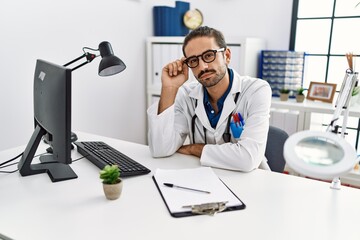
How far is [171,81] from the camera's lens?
5.82 feet

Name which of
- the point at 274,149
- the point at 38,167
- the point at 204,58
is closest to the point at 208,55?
the point at 204,58

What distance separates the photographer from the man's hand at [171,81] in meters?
1.71

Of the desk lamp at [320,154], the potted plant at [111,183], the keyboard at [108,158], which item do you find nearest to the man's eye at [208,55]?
the keyboard at [108,158]

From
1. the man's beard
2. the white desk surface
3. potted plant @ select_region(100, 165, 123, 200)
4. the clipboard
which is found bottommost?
the clipboard

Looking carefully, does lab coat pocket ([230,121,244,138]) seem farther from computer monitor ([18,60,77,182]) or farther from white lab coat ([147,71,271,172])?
computer monitor ([18,60,77,182])

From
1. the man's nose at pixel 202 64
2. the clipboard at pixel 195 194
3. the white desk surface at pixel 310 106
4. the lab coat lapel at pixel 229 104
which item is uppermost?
the man's nose at pixel 202 64

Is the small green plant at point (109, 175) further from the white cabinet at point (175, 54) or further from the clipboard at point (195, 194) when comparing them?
the white cabinet at point (175, 54)

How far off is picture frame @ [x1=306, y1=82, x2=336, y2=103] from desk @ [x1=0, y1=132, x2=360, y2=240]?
149 centimetres

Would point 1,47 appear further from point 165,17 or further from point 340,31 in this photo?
point 340,31

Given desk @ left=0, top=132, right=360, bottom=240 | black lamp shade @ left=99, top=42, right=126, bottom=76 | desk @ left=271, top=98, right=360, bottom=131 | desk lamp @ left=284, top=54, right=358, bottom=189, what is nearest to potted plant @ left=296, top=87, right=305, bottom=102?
desk @ left=271, top=98, right=360, bottom=131

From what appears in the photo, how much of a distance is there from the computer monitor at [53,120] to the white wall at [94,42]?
2.37 ft

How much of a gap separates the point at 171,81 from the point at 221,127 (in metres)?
0.36

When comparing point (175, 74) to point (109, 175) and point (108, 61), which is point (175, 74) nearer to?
point (108, 61)

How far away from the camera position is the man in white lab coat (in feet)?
4.96
